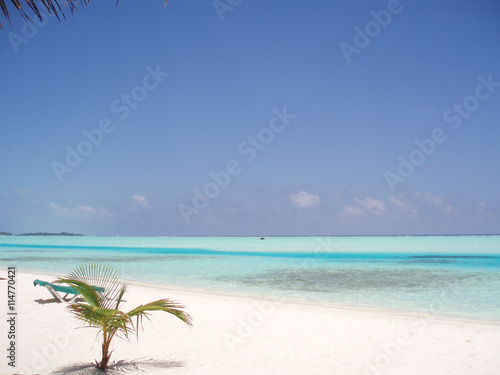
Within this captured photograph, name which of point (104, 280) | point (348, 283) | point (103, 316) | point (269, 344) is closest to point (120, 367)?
point (103, 316)

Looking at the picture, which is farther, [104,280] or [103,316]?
[104,280]

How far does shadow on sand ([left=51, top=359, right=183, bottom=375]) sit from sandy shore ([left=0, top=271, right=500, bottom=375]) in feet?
0.05

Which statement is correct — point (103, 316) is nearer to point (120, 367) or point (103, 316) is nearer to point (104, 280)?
point (120, 367)

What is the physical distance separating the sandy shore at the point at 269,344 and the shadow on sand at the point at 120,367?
0.02 metres

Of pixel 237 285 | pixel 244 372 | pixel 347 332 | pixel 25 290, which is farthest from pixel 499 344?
pixel 25 290

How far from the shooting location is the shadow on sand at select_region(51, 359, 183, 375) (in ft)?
18.7

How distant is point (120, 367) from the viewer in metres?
5.91

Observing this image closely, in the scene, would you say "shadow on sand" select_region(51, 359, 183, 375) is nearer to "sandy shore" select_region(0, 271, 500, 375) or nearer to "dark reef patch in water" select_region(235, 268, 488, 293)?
"sandy shore" select_region(0, 271, 500, 375)

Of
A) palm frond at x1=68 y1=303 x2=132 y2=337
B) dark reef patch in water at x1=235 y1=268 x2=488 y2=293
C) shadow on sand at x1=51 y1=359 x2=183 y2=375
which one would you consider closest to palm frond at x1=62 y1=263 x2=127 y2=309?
palm frond at x1=68 y1=303 x2=132 y2=337

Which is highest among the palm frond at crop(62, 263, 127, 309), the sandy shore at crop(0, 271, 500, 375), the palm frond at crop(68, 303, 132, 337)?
the palm frond at crop(62, 263, 127, 309)

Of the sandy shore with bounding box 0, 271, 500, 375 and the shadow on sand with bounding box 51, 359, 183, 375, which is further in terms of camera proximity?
the sandy shore with bounding box 0, 271, 500, 375

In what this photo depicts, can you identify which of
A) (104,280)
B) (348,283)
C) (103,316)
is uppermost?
(104,280)

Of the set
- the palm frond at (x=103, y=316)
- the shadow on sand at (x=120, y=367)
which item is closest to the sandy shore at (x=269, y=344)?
the shadow on sand at (x=120, y=367)

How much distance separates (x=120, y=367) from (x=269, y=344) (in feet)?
9.25
